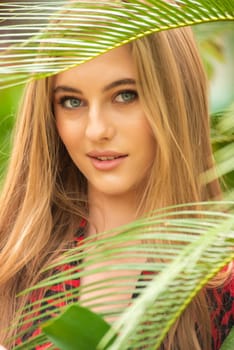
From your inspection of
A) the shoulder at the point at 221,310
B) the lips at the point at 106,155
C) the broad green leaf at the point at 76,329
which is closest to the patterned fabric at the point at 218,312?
the shoulder at the point at 221,310

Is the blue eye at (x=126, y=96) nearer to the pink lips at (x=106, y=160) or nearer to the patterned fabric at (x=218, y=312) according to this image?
the pink lips at (x=106, y=160)

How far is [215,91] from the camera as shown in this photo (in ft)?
8.21

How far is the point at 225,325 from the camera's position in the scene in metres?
1.73

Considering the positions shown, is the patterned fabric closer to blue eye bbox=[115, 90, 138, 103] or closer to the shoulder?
the shoulder

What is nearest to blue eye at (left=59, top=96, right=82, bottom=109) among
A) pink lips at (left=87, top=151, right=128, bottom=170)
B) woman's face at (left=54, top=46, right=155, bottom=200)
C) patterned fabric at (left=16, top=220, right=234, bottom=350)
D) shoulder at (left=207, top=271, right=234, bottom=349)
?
woman's face at (left=54, top=46, right=155, bottom=200)

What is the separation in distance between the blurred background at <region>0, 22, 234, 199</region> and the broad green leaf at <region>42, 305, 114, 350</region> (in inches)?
34.0

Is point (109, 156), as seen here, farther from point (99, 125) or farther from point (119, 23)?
point (119, 23)

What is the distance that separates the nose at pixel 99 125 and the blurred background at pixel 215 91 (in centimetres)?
25

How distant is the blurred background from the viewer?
1.90 metres

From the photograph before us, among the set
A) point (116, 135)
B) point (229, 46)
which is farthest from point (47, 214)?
point (229, 46)

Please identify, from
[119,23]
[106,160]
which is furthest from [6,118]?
[119,23]

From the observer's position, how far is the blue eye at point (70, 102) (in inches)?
67.1

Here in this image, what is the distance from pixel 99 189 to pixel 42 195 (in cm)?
23

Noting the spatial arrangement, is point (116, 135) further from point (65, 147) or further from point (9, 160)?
point (9, 160)
